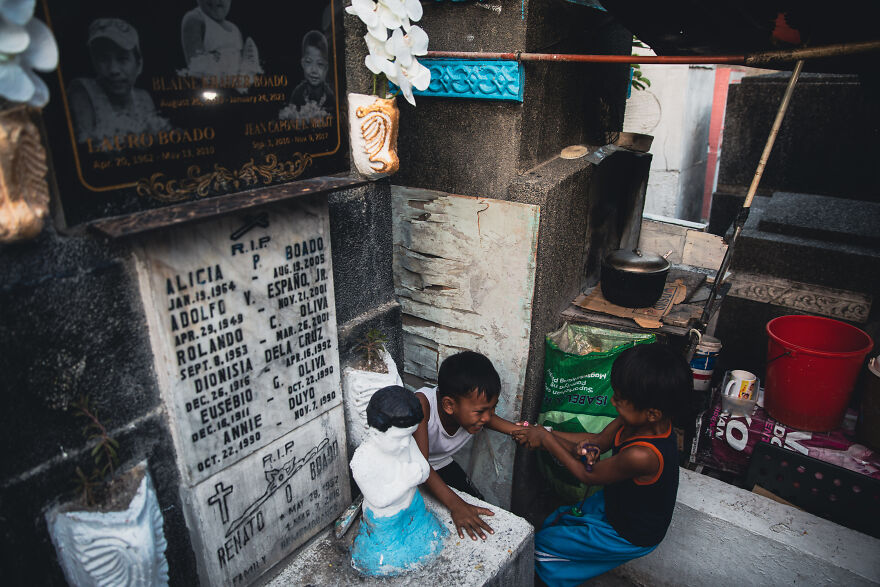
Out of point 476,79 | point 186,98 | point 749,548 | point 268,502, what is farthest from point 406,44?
point 749,548

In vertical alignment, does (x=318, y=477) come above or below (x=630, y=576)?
above

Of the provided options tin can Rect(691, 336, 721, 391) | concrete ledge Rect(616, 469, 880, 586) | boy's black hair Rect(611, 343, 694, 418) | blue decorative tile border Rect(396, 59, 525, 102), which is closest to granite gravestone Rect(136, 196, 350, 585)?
blue decorative tile border Rect(396, 59, 525, 102)

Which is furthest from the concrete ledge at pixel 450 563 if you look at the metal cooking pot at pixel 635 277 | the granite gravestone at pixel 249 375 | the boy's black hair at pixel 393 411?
the metal cooking pot at pixel 635 277

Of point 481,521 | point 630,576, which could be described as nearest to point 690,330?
point 630,576

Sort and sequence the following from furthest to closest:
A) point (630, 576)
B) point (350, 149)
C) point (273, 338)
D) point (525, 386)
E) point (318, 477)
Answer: point (525, 386) < point (630, 576) < point (318, 477) < point (350, 149) < point (273, 338)

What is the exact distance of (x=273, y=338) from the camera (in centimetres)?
254

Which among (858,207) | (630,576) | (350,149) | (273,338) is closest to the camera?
(273,338)

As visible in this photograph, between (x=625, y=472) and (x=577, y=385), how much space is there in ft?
3.25

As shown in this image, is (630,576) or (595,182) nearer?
(630,576)

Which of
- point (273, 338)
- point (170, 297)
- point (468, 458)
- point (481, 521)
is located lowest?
point (468, 458)

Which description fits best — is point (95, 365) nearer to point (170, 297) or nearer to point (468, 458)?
point (170, 297)

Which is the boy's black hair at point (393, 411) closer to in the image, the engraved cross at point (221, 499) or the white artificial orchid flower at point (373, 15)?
the engraved cross at point (221, 499)

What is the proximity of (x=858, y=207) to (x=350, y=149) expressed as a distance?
5.16m

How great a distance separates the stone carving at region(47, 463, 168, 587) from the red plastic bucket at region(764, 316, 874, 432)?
4159mm
